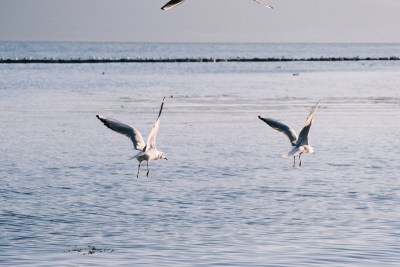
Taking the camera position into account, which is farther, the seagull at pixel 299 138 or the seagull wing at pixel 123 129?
the seagull at pixel 299 138

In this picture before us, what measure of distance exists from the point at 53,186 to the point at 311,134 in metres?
15.7

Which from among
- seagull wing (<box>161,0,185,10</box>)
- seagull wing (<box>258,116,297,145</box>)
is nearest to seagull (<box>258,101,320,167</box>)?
seagull wing (<box>258,116,297,145</box>)

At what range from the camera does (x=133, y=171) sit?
82.9ft

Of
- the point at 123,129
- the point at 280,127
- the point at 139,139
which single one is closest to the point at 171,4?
the point at 123,129

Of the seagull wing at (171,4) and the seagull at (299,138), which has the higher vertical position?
the seagull wing at (171,4)

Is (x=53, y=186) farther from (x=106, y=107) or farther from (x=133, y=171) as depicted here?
(x=106, y=107)

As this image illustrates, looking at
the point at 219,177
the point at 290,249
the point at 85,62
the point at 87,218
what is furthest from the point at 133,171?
the point at 85,62

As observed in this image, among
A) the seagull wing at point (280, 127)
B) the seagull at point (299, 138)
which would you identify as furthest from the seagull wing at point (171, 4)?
the seagull at point (299, 138)

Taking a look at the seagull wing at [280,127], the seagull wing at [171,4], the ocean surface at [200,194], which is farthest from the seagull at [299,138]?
the seagull wing at [171,4]

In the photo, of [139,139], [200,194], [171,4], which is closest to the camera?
[171,4]

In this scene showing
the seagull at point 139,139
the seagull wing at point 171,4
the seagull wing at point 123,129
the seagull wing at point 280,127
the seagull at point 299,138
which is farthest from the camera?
the seagull at point 299,138

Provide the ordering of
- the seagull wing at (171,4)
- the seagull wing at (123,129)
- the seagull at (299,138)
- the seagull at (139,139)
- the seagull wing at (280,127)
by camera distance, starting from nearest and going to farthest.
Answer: the seagull wing at (171,4), the seagull wing at (123,129), the seagull at (139,139), the seagull wing at (280,127), the seagull at (299,138)

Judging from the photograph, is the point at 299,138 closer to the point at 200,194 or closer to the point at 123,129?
the point at 123,129

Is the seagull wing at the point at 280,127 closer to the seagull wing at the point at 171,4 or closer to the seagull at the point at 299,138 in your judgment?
the seagull at the point at 299,138
